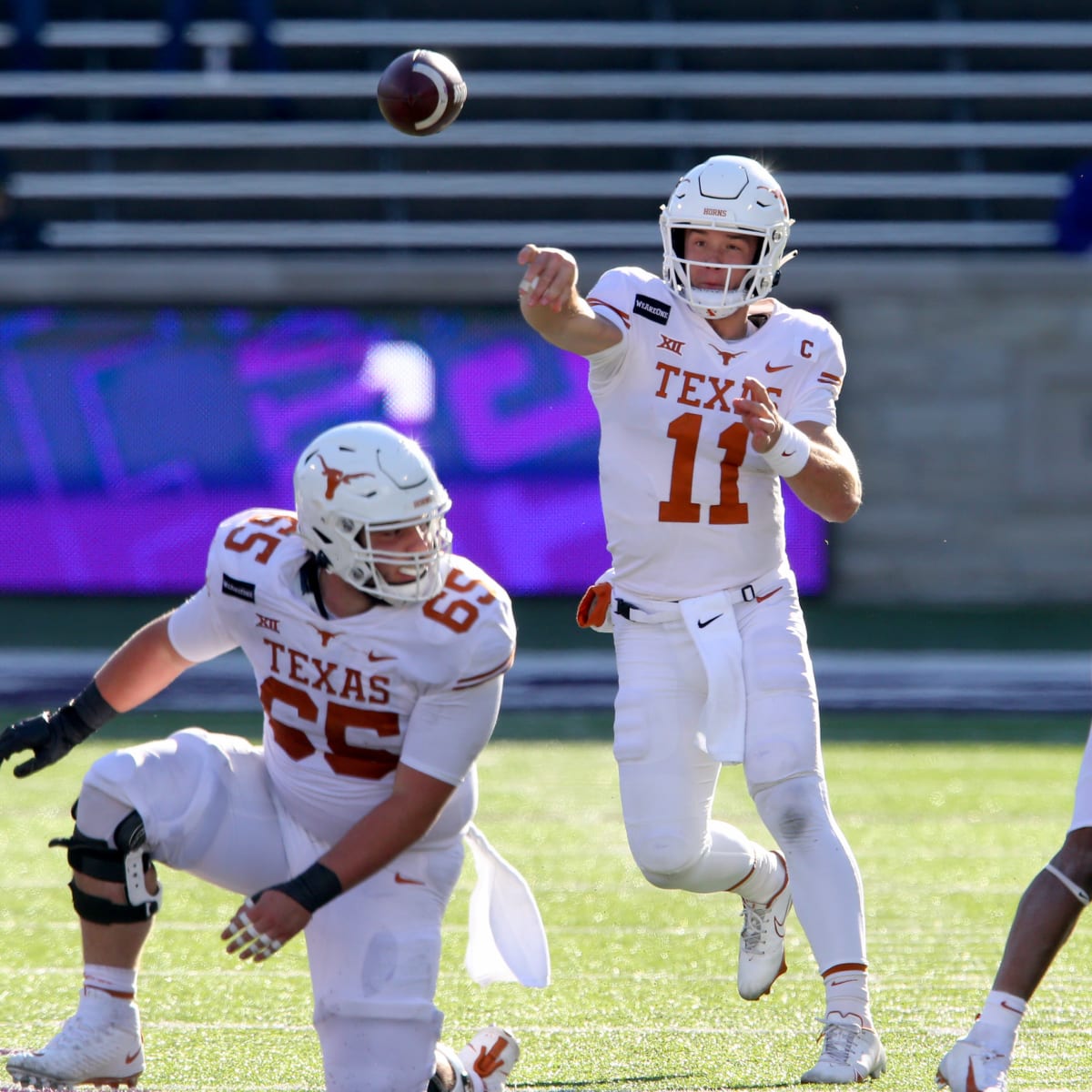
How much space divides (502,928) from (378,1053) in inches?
18.5

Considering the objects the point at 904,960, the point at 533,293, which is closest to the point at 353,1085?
the point at 533,293

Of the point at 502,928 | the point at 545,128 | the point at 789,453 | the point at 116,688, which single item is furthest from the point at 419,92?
the point at 545,128

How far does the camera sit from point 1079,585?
12.9m

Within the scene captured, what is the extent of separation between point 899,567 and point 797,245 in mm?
2609

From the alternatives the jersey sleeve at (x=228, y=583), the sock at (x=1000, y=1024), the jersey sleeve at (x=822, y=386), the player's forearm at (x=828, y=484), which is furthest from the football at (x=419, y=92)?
the sock at (x=1000, y=1024)

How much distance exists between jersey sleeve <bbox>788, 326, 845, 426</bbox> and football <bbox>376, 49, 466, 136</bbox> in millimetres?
1288

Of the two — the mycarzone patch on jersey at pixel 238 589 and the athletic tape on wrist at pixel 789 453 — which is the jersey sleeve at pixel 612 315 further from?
the mycarzone patch on jersey at pixel 238 589

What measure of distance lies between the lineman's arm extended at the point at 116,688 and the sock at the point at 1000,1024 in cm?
160

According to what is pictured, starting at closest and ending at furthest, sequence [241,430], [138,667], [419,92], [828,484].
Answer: [138,667]
[828,484]
[419,92]
[241,430]

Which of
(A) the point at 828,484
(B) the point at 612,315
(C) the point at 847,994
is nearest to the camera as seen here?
(C) the point at 847,994

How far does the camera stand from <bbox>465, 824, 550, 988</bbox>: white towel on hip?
3637 mm

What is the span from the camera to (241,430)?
12289 millimetres

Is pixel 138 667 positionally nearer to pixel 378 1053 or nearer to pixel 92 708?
pixel 92 708

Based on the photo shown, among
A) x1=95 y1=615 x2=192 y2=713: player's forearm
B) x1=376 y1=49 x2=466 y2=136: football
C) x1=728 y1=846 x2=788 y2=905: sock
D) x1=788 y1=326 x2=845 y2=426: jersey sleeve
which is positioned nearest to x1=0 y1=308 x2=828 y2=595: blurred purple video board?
x1=376 y1=49 x2=466 y2=136: football
